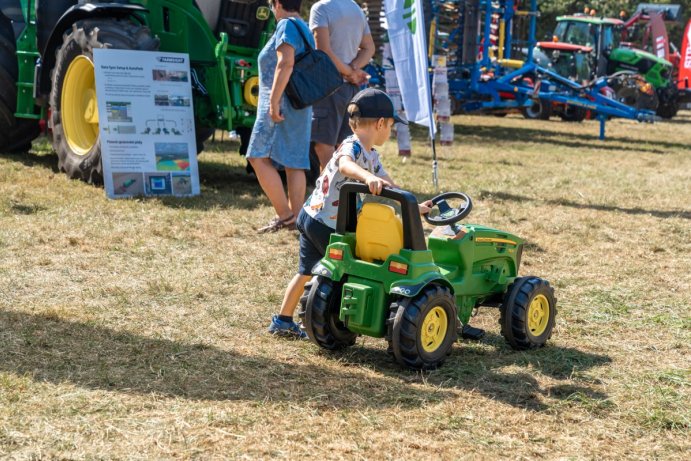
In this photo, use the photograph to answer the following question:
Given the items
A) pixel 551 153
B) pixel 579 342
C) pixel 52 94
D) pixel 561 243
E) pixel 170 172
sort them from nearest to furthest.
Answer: pixel 579 342, pixel 561 243, pixel 170 172, pixel 52 94, pixel 551 153

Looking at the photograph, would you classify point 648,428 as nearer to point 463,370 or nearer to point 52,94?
point 463,370

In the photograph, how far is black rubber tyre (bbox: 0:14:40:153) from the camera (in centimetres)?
900

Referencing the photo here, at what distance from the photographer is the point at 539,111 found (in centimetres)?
2264

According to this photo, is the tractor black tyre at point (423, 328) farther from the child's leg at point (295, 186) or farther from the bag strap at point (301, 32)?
the child's leg at point (295, 186)

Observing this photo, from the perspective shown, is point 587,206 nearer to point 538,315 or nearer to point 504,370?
point 538,315

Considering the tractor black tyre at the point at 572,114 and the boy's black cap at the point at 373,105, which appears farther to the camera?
the tractor black tyre at the point at 572,114

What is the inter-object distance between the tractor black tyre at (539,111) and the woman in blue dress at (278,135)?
53.2 feet

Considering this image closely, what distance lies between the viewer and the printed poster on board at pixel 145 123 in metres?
7.64

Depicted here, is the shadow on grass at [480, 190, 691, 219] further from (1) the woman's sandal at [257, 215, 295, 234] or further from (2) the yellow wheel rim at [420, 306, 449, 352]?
(2) the yellow wheel rim at [420, 306, 449, 352]

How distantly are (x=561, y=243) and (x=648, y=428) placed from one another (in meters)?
3.53

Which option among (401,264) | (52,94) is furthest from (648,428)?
(52,94)

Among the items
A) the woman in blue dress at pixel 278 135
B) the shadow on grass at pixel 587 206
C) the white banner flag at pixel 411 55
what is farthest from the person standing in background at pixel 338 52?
the shadow on grass at pixel 587 206

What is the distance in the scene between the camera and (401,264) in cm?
384

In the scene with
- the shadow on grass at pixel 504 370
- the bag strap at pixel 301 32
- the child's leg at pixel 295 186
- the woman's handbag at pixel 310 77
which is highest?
the bag strap at pixel 301 32
